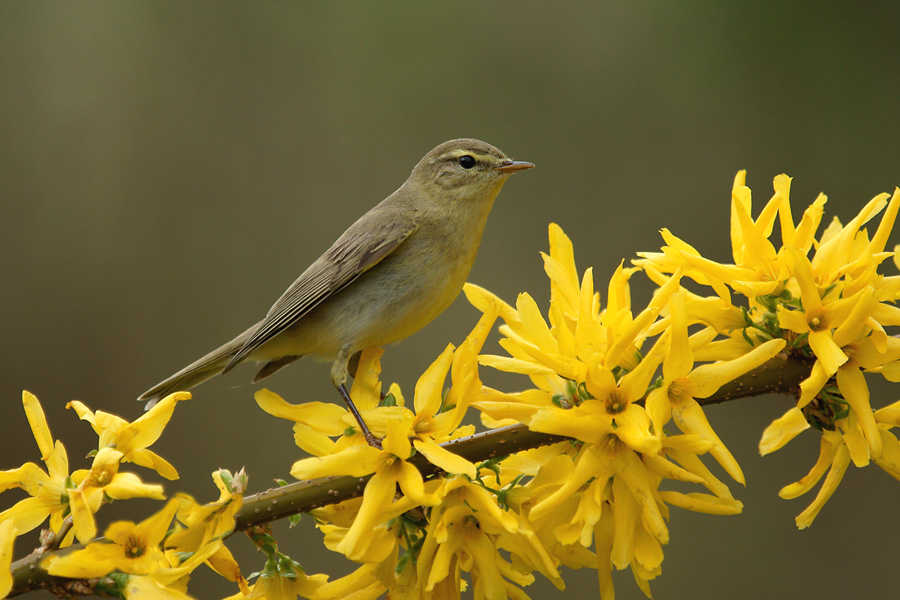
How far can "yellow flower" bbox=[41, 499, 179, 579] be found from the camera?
4.63 ft

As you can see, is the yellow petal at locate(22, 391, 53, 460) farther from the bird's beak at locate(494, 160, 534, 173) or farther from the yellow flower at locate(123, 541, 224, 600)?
the bird's beak at locate(494, 160, 534, 173)

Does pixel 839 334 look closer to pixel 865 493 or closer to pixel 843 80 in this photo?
pixel 865 493

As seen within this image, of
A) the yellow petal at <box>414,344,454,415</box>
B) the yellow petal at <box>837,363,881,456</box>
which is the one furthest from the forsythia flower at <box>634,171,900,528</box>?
the yellow petal at <box>414,344,454,415</box>

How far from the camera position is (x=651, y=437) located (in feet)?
4.51

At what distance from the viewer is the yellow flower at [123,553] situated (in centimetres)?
141

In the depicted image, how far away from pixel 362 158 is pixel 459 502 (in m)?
4.54

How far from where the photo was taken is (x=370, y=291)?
2646mm

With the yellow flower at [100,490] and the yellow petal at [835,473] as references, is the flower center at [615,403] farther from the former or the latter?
the yellow flower at [100,490]

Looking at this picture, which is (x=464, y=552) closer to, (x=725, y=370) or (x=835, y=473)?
(x=725, y=370)

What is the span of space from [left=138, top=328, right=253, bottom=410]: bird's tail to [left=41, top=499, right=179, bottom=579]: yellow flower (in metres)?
1.14

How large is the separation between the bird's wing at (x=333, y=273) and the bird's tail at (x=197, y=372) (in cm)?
9

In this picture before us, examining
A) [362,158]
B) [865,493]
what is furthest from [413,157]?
[865,493]

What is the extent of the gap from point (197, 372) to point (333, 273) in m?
0.55

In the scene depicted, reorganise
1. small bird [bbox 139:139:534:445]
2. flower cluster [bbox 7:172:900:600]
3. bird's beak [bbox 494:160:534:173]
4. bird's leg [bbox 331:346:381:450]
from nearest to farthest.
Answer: flower cluster [bbox 7:172:900:600], bird's leg [bbox 331:346:381:450], small bird [bbox 139:139:534:445], bird's beak [bbox 494:160:534:173]
